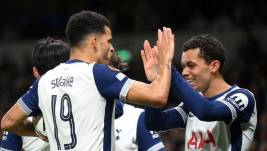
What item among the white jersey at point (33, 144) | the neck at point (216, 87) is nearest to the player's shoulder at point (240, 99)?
the neck at point (216, 87)

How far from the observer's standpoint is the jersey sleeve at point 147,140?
205 inches

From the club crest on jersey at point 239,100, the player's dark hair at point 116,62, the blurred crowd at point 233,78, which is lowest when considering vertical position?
the blurred crowd at point 233,78

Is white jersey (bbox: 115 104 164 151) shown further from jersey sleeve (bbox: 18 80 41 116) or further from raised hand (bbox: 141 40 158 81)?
jersey sleeve (bbox: 18 80 41 116)

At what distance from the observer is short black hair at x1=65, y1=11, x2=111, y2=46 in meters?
4.38

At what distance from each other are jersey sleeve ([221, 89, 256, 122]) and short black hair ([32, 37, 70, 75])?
1146 millimetres

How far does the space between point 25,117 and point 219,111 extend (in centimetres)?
122

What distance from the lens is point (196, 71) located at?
15.9 feet

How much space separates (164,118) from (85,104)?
809 mm

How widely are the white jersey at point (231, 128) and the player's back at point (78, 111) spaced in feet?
2.59

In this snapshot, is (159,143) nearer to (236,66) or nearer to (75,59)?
(75,59)

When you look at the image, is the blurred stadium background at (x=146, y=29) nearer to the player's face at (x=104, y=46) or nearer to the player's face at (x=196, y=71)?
the player's face at (x=196, y=71)

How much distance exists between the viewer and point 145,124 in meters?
4.94

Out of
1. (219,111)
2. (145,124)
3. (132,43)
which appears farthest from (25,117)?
(132,43)

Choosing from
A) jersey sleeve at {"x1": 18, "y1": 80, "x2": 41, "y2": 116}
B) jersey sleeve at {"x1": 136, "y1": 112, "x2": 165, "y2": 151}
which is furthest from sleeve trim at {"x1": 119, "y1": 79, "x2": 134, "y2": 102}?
jersey sleeve at {"x1": 136, "y1": 112, "x2": 165, "y2": 151}
